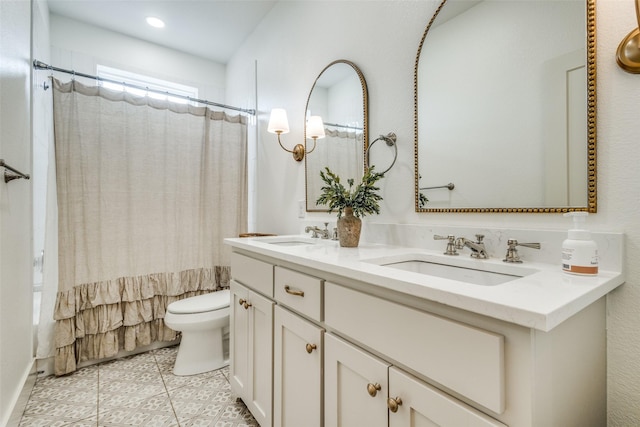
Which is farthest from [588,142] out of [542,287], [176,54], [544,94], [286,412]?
[176,54]

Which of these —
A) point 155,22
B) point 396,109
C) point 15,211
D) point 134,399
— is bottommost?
point 134,399

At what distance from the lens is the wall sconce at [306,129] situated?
6.07 feet

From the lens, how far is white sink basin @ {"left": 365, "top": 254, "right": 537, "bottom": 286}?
877 mm

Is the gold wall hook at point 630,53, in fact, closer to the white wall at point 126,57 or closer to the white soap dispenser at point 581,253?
the white soap dispenser at point 581,253

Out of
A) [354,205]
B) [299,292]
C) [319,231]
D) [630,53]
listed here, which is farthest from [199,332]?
[630,53]

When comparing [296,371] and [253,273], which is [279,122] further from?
[296,371]

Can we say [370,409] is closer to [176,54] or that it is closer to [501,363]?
[501,363]

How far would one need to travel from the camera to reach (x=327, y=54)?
181 centimetres

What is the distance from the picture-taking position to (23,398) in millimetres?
1552

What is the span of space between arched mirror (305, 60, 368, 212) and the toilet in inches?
36.9

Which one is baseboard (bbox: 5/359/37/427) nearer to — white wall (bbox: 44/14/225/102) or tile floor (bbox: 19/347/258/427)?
tile floor (bbox: 19/347/258/427)

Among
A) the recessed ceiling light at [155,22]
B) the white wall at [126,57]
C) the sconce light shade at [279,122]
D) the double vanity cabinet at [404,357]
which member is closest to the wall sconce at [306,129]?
the sconce light shade at [279,122]

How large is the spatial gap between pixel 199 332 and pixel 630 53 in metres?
2.34

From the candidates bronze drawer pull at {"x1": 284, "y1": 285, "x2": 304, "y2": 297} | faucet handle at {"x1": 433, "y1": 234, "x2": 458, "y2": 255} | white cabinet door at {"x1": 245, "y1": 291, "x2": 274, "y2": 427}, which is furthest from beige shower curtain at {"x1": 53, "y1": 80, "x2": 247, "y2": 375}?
faucet handle at {"x1": 433, "y1": 234, "x2": 458, "y2": 255}
